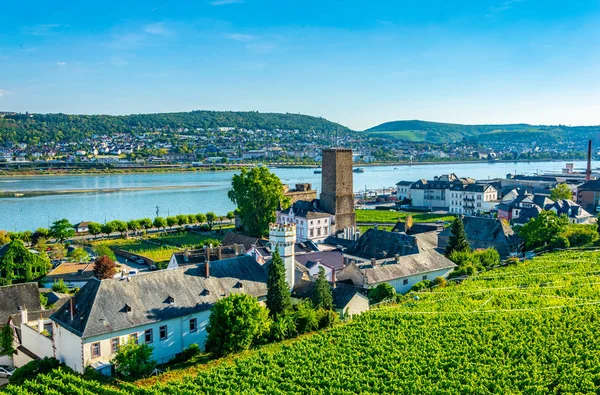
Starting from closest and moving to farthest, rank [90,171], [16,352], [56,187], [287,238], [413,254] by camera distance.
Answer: [16,352], [287,238], [413,254], [56,187], [90,171]

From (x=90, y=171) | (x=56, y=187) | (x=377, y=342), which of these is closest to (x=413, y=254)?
(x=377, y=342)

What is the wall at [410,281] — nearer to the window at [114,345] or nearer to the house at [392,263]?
the house at [392,263]

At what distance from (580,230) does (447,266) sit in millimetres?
13804

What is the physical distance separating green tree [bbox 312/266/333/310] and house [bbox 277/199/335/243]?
74.6 feet

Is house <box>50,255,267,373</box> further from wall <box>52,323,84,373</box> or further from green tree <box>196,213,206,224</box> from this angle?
green tree <box>196,213,206,224</box>

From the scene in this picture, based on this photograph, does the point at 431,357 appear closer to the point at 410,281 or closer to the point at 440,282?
the point at 440,282

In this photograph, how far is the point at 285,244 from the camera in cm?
2388

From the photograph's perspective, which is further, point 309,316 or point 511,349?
point 309,316

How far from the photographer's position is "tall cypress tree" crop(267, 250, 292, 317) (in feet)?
70.9

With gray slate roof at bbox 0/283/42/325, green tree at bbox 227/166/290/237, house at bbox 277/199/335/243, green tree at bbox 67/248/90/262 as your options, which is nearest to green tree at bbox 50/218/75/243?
green tree at bbox 67/248/90/262

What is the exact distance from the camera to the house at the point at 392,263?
2792cm

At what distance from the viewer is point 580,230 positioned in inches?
1531

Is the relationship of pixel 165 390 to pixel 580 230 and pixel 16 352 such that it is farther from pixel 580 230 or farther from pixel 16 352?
pixel 580 230

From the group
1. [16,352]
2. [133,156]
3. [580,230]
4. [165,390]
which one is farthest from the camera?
[133,156]
